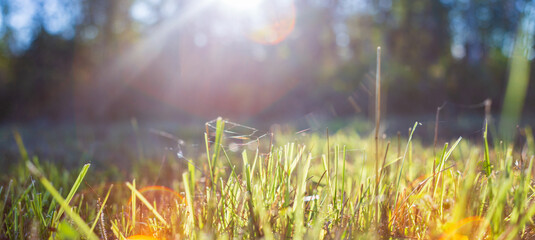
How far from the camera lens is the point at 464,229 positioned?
661mm

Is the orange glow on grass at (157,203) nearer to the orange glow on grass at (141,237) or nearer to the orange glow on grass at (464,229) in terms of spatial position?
the orange glow on grass at (141,237)

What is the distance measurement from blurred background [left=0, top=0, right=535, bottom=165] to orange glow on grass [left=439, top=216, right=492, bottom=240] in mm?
8280

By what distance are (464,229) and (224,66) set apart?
10.9m

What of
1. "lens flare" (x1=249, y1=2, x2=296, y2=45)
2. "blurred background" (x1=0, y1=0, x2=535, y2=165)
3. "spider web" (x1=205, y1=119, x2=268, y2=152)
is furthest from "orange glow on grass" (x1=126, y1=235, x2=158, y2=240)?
"lens flare" (x1=249, y1=2, x2=296, y2=45)

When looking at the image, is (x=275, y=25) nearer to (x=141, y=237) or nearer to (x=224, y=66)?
(x=224, y=66)

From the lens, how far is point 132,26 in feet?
38.2

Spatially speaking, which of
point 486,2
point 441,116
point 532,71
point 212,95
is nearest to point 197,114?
point 212,95

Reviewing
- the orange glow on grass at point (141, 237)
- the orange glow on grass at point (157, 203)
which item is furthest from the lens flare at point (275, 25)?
the orange glow on grass at point (141, 237)

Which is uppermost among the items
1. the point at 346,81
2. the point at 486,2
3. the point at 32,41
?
the point at 486,2

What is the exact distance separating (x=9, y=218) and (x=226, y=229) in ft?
2.26

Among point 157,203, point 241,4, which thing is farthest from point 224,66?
point 157,203

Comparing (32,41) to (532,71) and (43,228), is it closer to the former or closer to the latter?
(43,228)

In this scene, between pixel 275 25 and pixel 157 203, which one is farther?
pixel 275 25

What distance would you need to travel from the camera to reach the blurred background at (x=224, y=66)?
977cm
